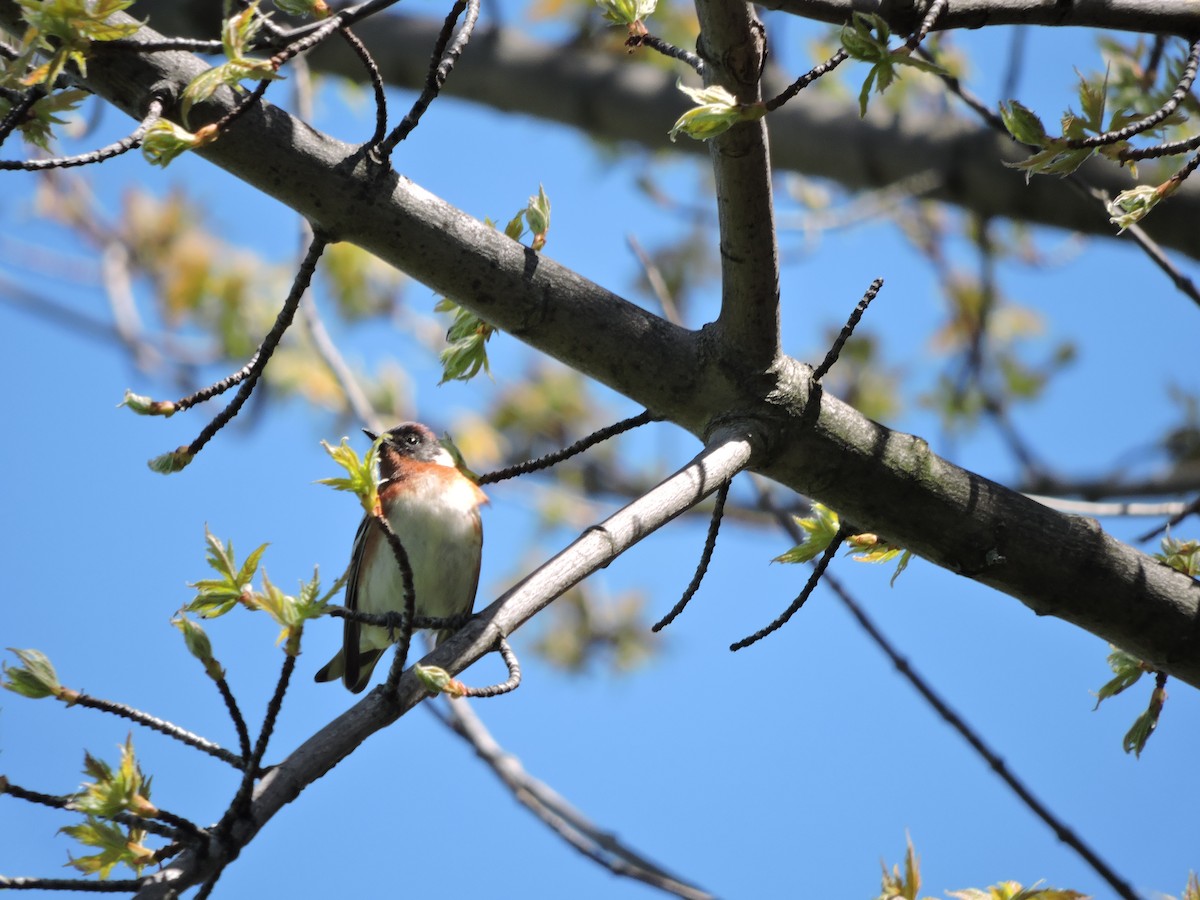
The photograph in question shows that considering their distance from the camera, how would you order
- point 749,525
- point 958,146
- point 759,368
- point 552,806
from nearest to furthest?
point 759,368, point 552,806, point 958,146, point 749,525

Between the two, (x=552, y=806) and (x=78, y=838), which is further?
(x=552, y=806)

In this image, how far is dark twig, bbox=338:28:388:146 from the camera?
2.02m

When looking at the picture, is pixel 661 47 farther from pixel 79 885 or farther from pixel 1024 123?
pixel 79 885

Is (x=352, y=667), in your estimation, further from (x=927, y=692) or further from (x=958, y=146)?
(x=958, y=146)

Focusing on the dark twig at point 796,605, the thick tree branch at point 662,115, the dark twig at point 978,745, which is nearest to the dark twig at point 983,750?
the dark twig at point 978,745

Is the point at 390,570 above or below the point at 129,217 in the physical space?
below

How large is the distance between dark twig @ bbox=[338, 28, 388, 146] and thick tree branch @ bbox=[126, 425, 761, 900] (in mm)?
877

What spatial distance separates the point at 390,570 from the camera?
4.90 m

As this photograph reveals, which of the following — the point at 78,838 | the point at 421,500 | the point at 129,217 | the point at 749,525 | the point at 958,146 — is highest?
the point at 129,217

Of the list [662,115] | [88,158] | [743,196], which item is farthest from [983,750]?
[662,115]

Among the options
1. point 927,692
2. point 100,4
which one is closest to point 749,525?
point 927,692

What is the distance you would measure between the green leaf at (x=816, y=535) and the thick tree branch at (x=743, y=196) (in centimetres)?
44

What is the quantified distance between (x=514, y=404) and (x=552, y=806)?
4072 millimetres

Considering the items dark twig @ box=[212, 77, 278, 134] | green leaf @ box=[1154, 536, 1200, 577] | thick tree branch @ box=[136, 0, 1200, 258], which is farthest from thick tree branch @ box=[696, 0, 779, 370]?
thick tree branch @ box=[136, 0, 1200, 258]
